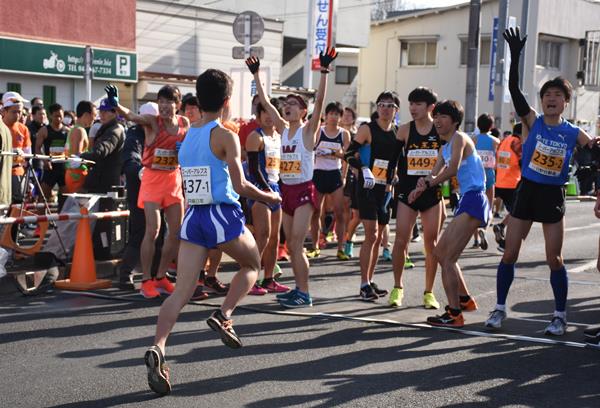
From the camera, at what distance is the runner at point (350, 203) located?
11.7 meters

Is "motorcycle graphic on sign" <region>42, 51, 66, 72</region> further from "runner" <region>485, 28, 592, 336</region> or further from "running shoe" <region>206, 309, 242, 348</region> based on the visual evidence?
"running shoe" <region>206, 309, 242, 348</region>

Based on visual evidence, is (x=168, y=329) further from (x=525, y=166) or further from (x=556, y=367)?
(x=525, y=166)

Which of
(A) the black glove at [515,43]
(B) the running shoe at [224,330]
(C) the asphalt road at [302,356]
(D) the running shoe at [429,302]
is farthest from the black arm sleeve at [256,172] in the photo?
(A) the black glove at [515,43]

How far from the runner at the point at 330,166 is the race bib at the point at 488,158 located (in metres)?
2.55

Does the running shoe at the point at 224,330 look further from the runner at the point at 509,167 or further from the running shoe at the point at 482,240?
the runner at the point at 509,167

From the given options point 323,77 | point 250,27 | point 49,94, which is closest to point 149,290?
point 323,77

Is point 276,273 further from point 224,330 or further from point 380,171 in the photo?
point 224,330

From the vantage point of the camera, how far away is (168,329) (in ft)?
17.3

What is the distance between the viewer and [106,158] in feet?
32.0

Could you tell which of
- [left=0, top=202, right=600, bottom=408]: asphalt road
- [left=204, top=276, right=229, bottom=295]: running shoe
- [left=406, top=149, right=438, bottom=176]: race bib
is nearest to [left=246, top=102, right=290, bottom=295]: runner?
[left=204, top=276, right=229, bottom=295]: running shoe

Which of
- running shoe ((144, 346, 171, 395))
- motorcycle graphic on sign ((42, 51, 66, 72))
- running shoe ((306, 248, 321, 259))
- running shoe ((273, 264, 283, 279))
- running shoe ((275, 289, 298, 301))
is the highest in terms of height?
motorcycle graphic on sign ((42, 51, 66, 72))

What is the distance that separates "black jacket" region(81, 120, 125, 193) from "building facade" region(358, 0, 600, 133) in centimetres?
3348

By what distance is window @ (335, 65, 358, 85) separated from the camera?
172 feet

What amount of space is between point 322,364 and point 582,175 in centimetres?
318
